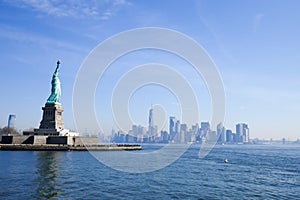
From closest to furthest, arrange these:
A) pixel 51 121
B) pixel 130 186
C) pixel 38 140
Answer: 1. pixel 130 186
2. pixel 38 140
3. pixel 51 121

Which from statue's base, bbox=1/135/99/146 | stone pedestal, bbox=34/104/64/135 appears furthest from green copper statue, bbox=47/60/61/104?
statue's base, bbox=1/135/99/146

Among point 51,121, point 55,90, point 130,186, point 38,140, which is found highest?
point 55,90

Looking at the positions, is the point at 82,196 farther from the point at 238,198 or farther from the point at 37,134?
the point at 37,134

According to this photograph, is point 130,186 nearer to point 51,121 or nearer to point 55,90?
point 51,121

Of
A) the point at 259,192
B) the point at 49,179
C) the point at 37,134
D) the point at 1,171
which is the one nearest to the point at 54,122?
the point at 37,134

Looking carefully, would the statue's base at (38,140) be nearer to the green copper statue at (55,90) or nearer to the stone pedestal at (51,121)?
the stone pedestal at (51,121)

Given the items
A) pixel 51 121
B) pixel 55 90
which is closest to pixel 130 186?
pixel 51 121

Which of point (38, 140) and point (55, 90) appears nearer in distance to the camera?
point (38, 140)

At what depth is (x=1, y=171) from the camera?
1265 inches

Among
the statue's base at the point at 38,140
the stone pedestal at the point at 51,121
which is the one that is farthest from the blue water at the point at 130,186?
the stone pedestal at the point at 51,121

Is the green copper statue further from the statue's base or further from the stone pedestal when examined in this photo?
the statue's base

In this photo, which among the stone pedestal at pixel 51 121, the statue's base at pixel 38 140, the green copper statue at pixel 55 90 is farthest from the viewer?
the green copper statue at pixel 55 90

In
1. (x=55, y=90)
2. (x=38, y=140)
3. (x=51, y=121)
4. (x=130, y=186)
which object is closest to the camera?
(x=130, y=186)

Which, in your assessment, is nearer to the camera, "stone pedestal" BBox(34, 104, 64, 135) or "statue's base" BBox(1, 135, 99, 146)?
"statue's base" BBox(1, 135, 99, 146)
